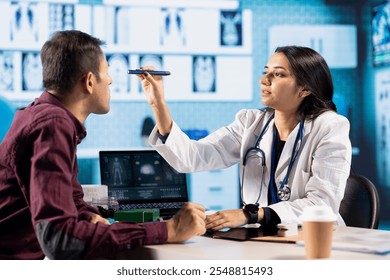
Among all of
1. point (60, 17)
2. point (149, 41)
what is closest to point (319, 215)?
point (149, 41)

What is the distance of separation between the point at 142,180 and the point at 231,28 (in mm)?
2720

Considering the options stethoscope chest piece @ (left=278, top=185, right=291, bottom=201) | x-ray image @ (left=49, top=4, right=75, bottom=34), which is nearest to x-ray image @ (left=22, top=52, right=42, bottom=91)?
x-ray image @ (left=49, top=4, right=75, bottom=34)

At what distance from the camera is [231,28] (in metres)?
5.07

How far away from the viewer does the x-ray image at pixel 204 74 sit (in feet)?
16.5

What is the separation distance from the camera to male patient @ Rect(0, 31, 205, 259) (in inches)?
56.9

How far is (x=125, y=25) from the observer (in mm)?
4883

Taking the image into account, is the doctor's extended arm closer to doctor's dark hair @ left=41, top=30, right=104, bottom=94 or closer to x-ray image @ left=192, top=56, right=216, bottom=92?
doctor's dark hair @ left=41, top=30, right=104, bottom=94

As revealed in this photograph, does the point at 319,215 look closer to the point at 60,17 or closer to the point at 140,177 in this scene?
the point at 140,177

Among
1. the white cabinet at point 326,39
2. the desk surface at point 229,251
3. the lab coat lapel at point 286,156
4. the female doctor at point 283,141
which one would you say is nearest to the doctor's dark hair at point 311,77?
the female doctor at point 283,141

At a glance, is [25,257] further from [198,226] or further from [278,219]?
[278,219]

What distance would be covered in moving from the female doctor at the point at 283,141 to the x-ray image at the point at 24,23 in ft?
8.52

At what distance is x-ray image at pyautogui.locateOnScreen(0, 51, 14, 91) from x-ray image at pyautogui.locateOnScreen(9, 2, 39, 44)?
0.42ft

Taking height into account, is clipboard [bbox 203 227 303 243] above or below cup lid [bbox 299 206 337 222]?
below

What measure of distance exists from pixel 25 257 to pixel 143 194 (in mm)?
1020
